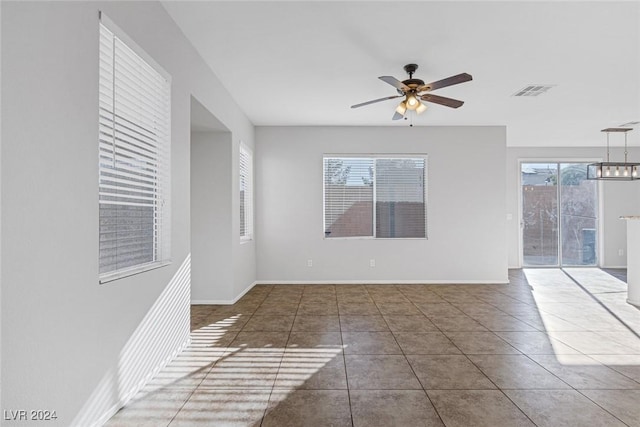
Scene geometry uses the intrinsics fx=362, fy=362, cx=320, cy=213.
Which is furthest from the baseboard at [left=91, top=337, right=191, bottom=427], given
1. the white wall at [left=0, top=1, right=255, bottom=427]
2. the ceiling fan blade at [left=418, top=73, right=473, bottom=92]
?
the ceiling fan blade at [left=418, top=73, right=473, bottom=92]

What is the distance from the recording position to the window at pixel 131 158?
2049mm

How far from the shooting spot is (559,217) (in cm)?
793

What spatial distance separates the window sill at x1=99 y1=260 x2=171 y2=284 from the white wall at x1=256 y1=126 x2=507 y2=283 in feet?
11.3

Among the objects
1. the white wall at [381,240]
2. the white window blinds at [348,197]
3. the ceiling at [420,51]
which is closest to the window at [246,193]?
the white wall at [381,240]

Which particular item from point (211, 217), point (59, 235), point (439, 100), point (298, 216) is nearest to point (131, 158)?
point (59, 235)

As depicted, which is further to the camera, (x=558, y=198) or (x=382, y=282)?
(x=558, y=198)

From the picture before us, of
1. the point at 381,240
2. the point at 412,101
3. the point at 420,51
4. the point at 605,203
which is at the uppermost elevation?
the point at 420,51

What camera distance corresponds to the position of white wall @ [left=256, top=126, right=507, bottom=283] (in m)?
6.16

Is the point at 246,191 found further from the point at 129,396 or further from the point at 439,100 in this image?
the point at 129,396

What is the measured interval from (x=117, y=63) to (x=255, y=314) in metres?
2.92

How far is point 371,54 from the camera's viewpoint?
346cm

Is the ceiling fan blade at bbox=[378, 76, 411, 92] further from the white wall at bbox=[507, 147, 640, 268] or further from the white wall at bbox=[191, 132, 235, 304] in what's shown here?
the white wall at bbox=[507, 147, 640, 268]

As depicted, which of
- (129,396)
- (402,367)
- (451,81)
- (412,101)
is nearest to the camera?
(129,396)

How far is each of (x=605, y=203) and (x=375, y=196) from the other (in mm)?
5476
